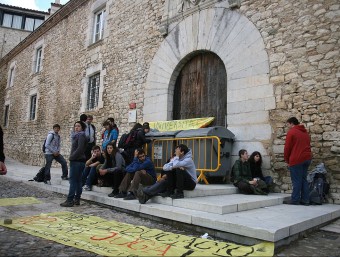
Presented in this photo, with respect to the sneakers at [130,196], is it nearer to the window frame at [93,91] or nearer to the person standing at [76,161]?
the person standing at [76,161]

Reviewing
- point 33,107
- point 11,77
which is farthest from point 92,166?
point 11,77

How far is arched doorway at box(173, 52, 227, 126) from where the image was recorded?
23.6 ft

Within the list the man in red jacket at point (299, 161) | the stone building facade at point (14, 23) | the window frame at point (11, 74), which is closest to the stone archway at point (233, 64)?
the man in red jacket at point (299, 161)

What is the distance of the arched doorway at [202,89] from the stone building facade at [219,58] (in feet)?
0.67

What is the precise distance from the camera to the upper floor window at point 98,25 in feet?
38.1

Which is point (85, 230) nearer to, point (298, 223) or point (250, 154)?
point (298, 223)

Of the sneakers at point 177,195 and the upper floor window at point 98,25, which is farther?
the upper floor window at point 98,25

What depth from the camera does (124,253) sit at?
8.99ft

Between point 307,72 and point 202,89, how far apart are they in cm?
275

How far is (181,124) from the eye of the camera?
24.4 feet

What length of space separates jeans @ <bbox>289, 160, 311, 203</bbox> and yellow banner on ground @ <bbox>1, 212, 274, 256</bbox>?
216 centimetres

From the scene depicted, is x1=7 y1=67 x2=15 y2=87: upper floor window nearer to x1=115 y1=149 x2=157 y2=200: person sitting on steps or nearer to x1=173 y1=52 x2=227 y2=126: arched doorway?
x1=173 y1=52 x2=227 y2=126: arched doorway

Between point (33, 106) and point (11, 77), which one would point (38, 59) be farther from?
point (11, 77)

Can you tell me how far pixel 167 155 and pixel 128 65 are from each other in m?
4.18
